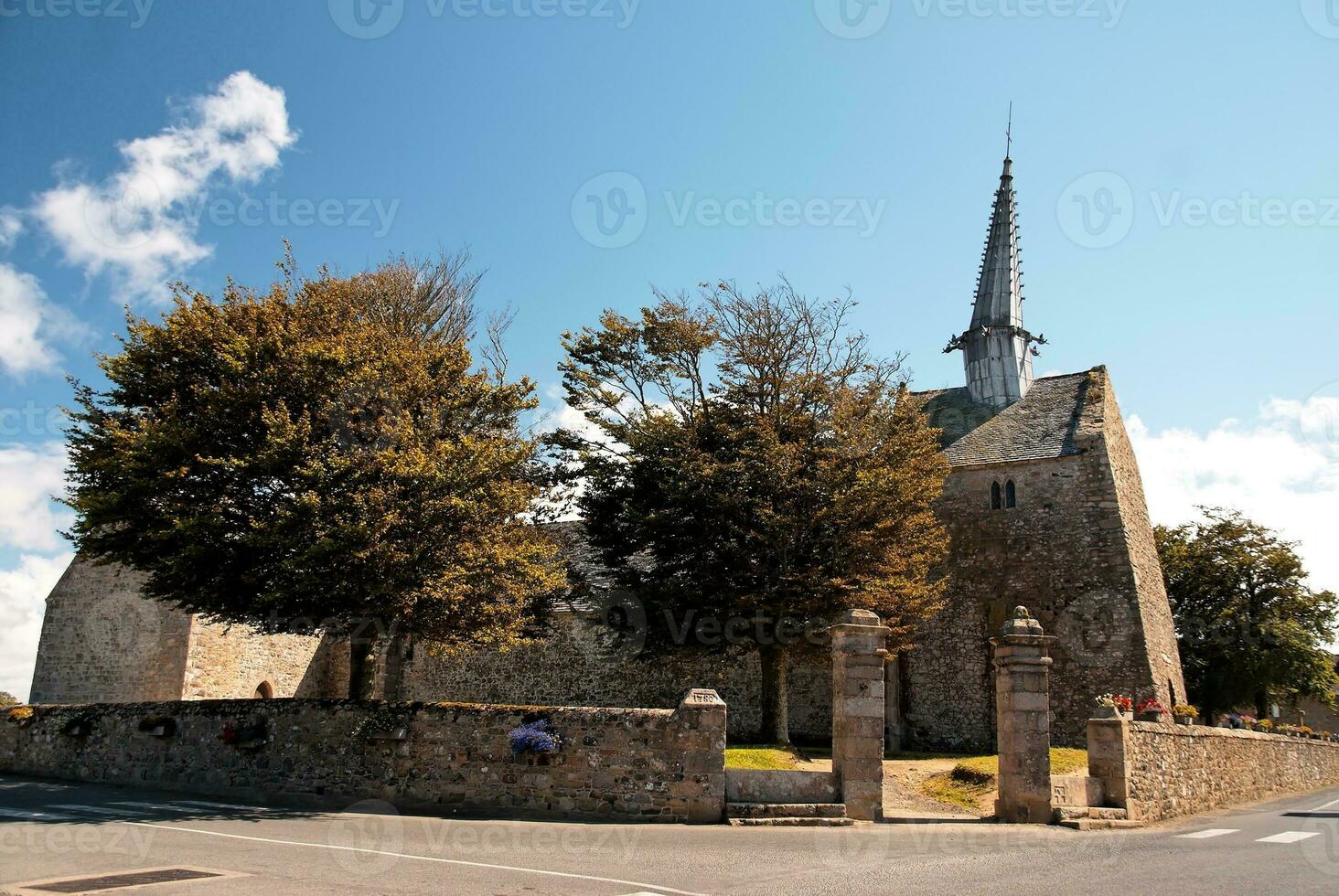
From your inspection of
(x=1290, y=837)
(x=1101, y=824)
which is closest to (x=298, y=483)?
(x=1101, y=824)

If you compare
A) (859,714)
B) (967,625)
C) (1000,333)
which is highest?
(1000,333)

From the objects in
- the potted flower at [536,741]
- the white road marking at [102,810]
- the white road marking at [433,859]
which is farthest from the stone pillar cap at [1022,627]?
the white road marking at [102,810]

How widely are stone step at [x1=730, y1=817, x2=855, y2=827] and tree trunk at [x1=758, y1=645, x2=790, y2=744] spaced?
28.4 feet

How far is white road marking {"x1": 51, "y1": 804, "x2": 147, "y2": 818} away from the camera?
14.2 meters

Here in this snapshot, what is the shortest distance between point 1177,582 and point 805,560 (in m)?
23.2

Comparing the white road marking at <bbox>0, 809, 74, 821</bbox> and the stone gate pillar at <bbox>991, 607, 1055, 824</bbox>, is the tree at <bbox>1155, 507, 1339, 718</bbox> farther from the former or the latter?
the white road marking at <bbox>0, 809, 74, 821</bbox>

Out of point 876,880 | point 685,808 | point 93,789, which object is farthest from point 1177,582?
point 93,789

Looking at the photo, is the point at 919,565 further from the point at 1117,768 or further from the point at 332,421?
the point at 332,421

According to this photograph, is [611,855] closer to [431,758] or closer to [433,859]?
[433,859]

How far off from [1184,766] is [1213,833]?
4907 mm

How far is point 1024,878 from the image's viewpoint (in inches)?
399

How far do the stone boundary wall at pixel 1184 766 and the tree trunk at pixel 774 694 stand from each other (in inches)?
318

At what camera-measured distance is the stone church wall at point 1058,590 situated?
26.7 m

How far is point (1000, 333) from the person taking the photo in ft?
110
